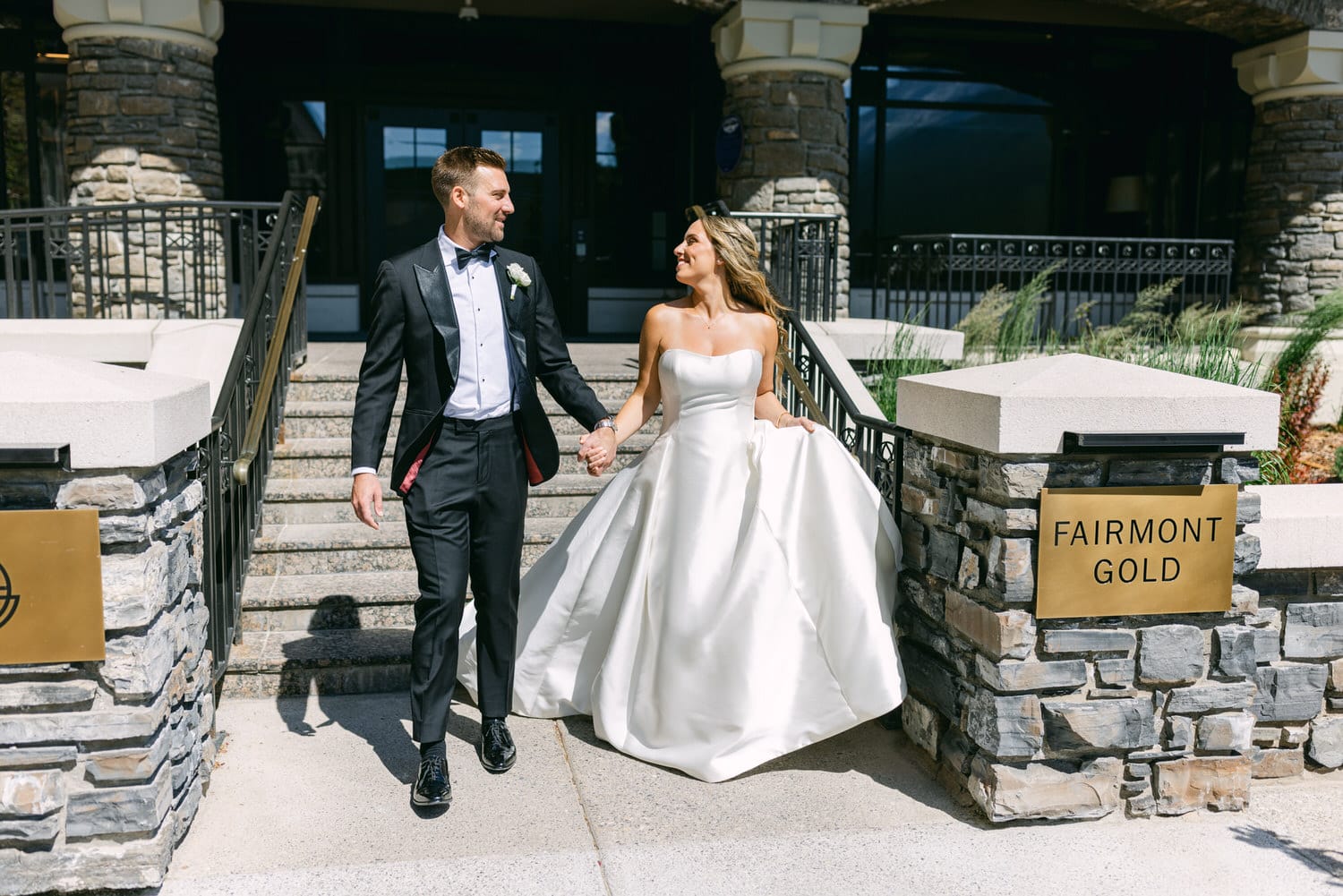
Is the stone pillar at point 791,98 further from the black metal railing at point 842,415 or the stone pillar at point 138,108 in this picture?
the stone pillar at point 138,108

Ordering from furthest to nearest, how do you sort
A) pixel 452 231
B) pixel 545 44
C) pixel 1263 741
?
pixel 545 44, pixel 1263 741, pixel 452 231

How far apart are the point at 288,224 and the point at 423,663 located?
4386mm

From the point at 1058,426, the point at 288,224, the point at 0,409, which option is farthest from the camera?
the point at 288,224

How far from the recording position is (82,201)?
8992 millimetres

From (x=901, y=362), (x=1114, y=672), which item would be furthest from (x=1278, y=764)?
(x=901, y=362)

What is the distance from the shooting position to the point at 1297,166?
35.9ft

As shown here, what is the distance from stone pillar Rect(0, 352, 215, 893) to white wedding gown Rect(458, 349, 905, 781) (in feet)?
4.41

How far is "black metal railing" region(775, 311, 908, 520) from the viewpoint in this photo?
4332mm

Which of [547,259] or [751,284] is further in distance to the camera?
[547,259]

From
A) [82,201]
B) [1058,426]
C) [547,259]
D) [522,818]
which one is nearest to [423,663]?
[522,818]

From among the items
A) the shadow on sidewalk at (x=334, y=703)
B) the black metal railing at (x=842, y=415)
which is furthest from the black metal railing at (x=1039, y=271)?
the shadow on sidewalk at (x=334, y=703)

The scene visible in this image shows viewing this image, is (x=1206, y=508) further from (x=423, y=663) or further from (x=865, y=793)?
(x=423, y=663)

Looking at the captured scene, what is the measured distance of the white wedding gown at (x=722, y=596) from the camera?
149 inches

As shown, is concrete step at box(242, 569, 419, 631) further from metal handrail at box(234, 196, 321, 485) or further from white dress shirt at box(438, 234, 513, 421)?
white dress shirt at box(438, 234, 513, 421)
